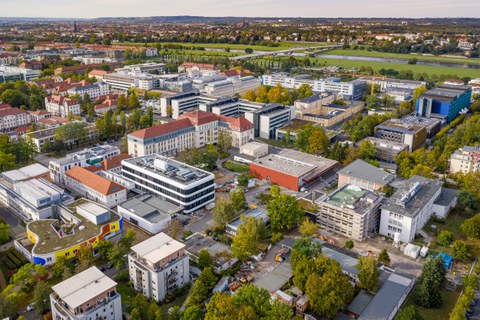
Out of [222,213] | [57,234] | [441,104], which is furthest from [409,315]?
[441,104]

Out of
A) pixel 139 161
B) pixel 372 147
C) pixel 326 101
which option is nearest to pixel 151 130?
pixel 139 161

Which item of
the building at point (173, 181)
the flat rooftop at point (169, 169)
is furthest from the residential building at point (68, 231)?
the flat rooftop at point (169, 169)

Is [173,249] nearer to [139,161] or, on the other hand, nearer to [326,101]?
[139,161]

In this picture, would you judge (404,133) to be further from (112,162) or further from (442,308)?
(112,162)

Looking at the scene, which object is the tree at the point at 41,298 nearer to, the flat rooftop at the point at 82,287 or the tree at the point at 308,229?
the flat rooftop at the point at 82,287

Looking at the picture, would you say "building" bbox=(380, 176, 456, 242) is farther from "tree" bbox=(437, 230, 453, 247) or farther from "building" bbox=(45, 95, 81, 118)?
"building" bbox=(45, 95, 81, 118)

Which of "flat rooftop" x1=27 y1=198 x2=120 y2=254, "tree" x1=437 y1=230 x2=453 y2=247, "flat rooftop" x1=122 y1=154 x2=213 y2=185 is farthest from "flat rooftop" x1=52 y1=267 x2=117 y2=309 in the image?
"tree" x1=437 y1=230 x2=453 y2=247

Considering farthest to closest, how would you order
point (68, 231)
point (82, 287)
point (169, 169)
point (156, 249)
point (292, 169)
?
1. point (292, 169)
2. point (169, 169)
3. point (68, 231)
4. point (156, 249)
5. point (82, 287)
